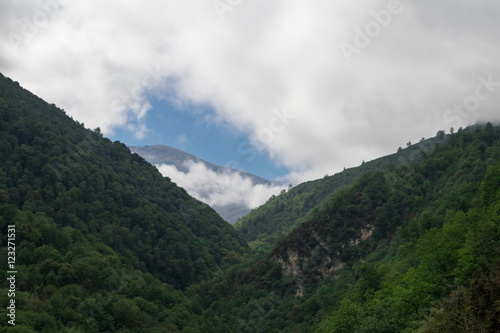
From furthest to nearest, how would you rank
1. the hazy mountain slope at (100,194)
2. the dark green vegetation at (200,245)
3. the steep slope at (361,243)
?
the hazy mountain slope at (100,194), the steep slope at (361,243), the dark green vegetation at (200,245)

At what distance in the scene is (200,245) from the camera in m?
162

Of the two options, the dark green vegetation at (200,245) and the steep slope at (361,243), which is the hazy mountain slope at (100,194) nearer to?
the dark green vegetation at (200,245)

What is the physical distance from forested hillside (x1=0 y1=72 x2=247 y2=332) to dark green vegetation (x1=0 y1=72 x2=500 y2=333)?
440mm

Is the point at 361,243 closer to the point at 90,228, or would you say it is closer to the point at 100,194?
the point at 90,228

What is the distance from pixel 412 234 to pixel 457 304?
60769mm

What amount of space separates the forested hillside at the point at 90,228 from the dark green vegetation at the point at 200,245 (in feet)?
1.44

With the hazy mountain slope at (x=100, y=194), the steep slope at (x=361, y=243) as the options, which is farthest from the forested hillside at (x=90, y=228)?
the steep slope at (x=361, y=243)

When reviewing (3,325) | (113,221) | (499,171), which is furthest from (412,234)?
(113,221)

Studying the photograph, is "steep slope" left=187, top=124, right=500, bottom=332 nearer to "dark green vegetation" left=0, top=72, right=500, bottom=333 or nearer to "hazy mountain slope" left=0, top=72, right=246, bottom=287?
"dark green vegetation" left=0, top=72, right=500, bottom=333

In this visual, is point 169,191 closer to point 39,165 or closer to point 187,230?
point 187,230

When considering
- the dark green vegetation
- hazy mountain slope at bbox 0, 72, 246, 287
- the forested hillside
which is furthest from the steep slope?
the forested hillside

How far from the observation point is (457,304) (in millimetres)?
34625

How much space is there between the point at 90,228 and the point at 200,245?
162 feet

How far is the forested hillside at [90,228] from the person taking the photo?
280 ft
